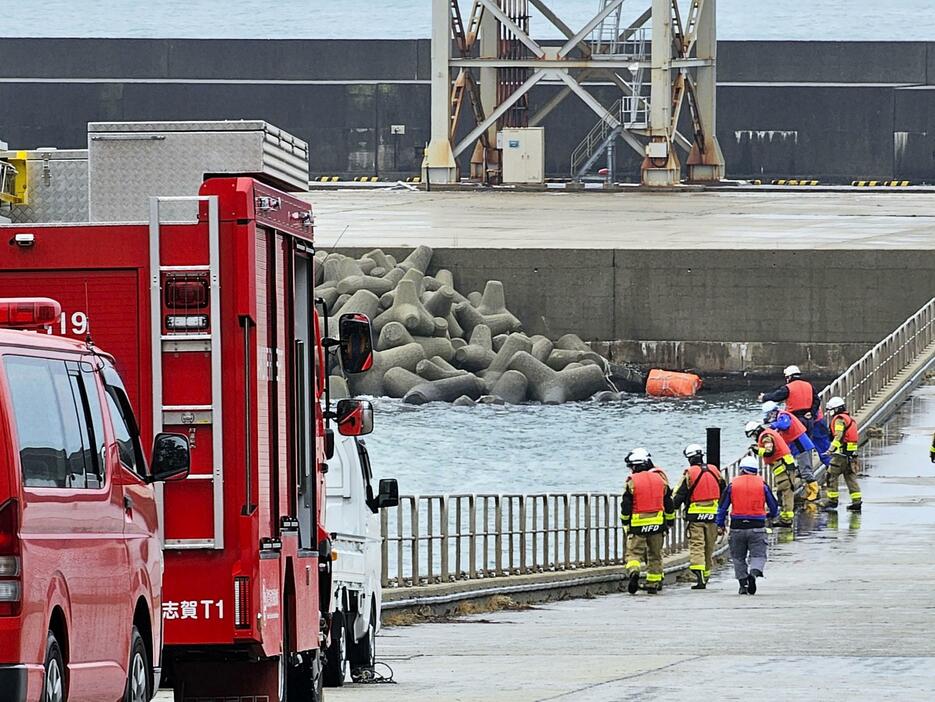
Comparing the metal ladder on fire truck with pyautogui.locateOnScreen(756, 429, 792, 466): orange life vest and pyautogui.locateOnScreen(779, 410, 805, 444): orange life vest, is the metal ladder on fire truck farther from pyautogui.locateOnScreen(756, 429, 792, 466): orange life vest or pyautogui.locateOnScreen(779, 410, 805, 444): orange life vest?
pyautogui.locateOnScreen(779, 410, 805, 444): orange life vest

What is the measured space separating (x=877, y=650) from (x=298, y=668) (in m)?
5.74

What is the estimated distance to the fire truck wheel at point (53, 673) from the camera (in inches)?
304

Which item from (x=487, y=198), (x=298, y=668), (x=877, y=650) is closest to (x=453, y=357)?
(x=487, y=198)

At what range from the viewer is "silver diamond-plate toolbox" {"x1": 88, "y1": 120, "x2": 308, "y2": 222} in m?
10.9

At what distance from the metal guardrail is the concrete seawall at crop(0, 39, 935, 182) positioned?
Answer: 37.7m

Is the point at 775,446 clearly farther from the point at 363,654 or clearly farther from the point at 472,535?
the point at 363,654

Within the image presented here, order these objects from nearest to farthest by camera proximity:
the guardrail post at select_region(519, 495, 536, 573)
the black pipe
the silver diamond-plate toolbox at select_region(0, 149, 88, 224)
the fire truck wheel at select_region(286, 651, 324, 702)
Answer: the silver diamond-plate toolbox at select_region(0, 149, 88, 224)
the fire truck wheel at select_region(286, 651, 324, 702)
the guardrail post at select_region(519, 495, 536, 573)
the black pipe

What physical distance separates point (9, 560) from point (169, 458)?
1849 mm

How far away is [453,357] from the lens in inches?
2169

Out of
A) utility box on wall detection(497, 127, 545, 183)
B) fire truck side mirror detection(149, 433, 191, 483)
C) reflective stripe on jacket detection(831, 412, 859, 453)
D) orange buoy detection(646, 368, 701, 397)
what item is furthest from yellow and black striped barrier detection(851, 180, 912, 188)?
fire truck side mirror detection(149, 433, 191, 483)

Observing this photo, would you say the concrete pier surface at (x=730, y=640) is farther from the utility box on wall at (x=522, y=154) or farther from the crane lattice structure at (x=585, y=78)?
the utility box on wall at (x=522, y=154)

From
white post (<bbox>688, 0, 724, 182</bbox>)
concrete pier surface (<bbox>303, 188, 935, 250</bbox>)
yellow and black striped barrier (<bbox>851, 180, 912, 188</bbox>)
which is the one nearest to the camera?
concrete pier surface (<bbox>303, 188, 935, 250</bbox>)

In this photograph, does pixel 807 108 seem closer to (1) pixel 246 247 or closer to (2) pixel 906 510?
(2) pixel 906 510

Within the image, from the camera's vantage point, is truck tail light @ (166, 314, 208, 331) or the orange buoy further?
the orange buoy
